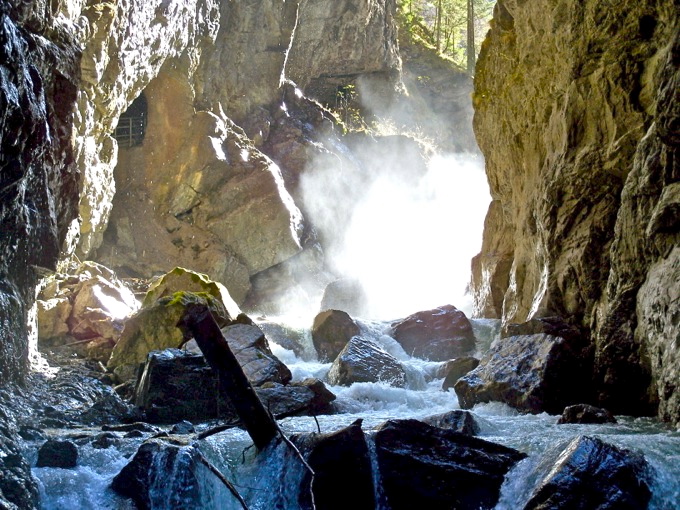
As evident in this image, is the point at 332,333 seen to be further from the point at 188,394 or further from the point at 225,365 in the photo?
the point at 225,365

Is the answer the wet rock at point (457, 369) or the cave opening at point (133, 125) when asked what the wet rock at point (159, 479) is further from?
the cave opening at point (133, 125)

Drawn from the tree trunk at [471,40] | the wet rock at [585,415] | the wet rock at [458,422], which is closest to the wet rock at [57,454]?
the wet rock at [458,422]

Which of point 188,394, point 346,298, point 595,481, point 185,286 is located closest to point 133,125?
point 346,298

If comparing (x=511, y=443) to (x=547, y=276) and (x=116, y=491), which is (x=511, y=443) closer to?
(x=116, y=491)

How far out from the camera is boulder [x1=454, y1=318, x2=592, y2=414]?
9.38 metres

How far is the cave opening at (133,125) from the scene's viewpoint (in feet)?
82.6

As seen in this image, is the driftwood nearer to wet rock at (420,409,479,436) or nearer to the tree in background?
wet rock at (420,409,479,436)

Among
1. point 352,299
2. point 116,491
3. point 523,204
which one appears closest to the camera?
point 116,491

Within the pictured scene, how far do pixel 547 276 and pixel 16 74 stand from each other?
9569mm

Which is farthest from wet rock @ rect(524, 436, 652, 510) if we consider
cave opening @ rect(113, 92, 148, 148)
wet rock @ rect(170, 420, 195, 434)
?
cave opening @ rect(113, 92, 148, 148)

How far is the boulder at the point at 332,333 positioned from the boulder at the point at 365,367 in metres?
2.78

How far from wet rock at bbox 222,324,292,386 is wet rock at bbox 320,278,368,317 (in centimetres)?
970

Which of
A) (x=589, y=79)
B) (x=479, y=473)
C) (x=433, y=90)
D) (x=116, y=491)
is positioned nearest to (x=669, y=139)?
(x=589, y=79)

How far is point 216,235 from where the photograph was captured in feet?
81.4
